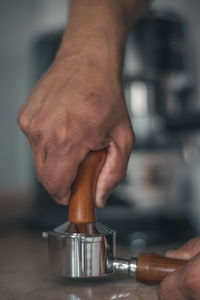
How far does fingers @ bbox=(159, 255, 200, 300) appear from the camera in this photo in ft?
1.32

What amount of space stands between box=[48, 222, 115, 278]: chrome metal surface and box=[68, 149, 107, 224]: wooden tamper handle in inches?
0.9

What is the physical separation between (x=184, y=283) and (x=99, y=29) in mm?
327

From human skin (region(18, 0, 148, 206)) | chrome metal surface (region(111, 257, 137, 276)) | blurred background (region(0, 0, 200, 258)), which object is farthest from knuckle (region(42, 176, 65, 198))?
blurred background (region(0, 0, 200, 258))

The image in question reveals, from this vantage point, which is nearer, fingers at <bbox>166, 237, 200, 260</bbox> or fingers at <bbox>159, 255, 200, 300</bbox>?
fingers at <bbox>159, 255, 200, 300</bbox>

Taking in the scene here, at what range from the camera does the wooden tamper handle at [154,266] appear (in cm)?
48

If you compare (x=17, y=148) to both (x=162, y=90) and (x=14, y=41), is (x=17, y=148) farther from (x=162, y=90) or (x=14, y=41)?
(x=162, y=90)

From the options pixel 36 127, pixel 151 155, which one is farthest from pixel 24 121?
pixel 151 155

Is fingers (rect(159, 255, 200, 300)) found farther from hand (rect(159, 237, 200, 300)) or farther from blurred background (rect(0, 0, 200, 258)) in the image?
blurred background (rect(0, 0, 200, 258))

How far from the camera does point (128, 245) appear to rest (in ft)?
2.53

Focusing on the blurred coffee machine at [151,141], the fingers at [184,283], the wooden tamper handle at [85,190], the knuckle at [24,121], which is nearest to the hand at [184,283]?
the fingers at [184,283]

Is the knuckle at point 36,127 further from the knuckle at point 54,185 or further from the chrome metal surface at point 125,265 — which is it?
the chrome metal surface at point 125,265

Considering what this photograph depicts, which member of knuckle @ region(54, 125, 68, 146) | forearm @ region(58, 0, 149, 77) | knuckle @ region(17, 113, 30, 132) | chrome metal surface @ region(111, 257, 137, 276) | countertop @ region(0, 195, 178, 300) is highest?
forearm @ region(58, 0, 149, 77)

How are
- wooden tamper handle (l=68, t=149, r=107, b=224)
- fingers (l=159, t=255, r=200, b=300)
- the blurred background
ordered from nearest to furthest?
fingers (l=159, t=255, r=200, b=300)
wooden tamper handle (l=68, t=149, r=107, b=224)
the blurred background

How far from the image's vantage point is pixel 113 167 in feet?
1.70
